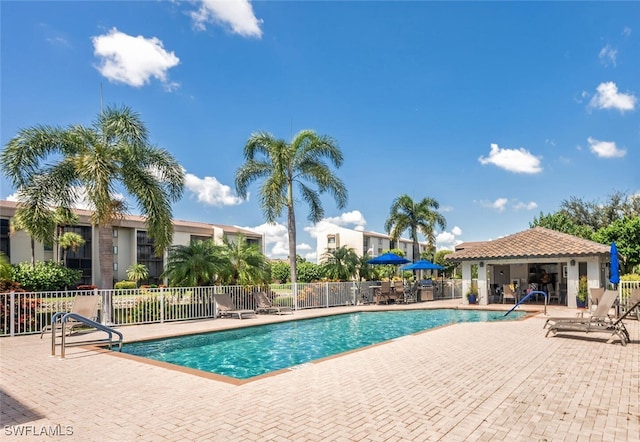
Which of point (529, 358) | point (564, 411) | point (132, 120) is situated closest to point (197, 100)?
point (132, 120)

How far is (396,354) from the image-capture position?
28.3 ft

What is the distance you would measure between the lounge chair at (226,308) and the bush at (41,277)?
53.8ft

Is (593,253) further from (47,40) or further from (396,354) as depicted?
(47,40)

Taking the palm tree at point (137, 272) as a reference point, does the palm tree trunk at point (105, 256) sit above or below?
above

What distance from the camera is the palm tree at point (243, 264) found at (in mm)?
17688

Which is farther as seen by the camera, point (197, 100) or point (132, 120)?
point (197, 100)

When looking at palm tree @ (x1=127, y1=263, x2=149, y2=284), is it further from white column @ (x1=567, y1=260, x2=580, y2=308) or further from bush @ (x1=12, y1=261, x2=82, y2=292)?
white column @ (x1=567, y1=260, x2=580, y2=308)

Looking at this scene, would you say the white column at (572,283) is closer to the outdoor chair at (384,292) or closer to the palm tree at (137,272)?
the outdoor chair at (384,292)

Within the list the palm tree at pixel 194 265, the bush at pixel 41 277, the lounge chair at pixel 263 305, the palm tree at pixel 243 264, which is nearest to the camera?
the palm tree at pixel 194 265

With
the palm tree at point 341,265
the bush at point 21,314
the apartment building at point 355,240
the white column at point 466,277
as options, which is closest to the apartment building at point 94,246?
the palm tree at point 341,265

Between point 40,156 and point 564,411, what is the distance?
16200mm

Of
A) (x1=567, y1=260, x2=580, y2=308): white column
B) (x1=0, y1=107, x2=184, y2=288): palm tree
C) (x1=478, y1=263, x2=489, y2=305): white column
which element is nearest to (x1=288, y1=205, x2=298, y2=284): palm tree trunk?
(x1=0, y1=107, x2=184, y2=288): palm tree

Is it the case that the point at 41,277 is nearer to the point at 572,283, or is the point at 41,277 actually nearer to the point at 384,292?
the point at 384,292

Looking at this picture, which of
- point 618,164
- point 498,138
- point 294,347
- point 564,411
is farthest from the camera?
point 618,164
